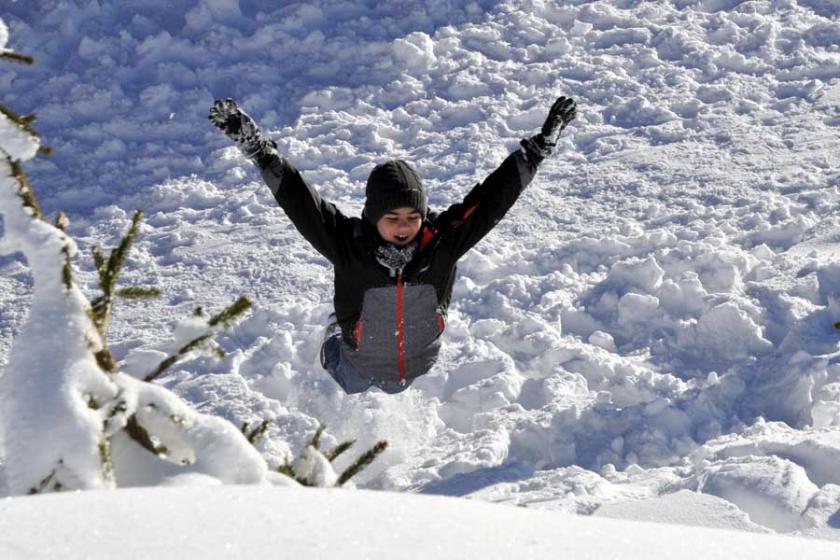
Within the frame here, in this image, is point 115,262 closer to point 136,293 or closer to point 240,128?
point 136,293

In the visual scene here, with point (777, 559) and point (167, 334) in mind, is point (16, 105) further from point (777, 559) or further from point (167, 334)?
point (777, 559)

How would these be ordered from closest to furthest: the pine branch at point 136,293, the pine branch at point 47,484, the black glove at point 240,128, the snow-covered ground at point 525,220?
the pine branch at point 47,484 → the pine branch at point 136,293 → the black glove at point 240,128 → the snow-covered ground at point 525,220

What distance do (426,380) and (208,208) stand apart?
258 centimetres

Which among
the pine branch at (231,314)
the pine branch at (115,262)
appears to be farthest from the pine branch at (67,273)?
the pine branch at (231,314)

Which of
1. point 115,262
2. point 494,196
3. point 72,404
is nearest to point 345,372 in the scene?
point 494,196

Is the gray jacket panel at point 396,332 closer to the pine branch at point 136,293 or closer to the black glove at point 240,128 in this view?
the black glove at point 240,128

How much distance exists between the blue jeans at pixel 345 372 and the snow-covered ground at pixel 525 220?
578mm

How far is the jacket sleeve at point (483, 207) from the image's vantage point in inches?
146

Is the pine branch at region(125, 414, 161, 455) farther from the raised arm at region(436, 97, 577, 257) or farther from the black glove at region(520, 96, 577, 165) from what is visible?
the black glove at region(520, 96, 577, 165)

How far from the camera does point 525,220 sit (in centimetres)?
670

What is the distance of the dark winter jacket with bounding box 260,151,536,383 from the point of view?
3586mm

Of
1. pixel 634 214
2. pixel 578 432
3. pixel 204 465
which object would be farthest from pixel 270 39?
pixel 204 465

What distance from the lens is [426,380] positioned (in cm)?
530

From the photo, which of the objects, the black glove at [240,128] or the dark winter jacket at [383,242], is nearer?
the black glove at [240,128]
